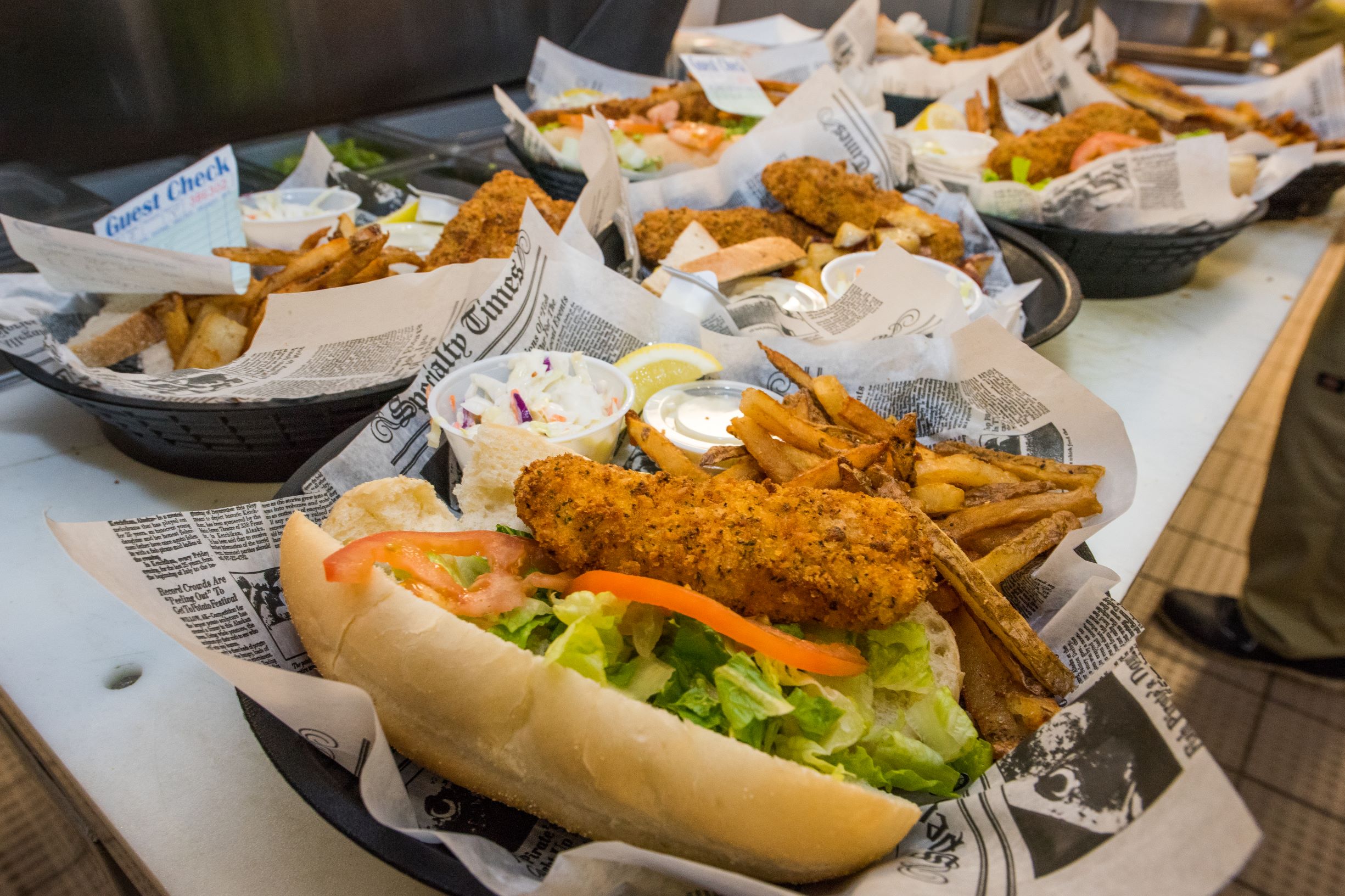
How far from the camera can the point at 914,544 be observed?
48.4 inches

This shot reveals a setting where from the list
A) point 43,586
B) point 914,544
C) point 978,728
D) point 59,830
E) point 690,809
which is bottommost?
point 43,586

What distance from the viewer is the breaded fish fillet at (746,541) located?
117 cm

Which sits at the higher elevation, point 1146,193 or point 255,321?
point 1146,193

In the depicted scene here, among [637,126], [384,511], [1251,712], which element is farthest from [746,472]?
[1251,712]

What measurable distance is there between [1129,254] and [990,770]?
231 centimetres

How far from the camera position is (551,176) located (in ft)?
10.1

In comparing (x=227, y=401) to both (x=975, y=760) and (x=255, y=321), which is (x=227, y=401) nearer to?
(x=255, y=321)

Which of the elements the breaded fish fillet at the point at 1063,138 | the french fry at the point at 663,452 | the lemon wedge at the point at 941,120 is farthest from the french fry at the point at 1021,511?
the lemon wedge at the point at 941,120

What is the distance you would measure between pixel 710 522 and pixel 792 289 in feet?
4.99

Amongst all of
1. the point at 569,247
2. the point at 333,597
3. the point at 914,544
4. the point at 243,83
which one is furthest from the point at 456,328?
the point at 243,83

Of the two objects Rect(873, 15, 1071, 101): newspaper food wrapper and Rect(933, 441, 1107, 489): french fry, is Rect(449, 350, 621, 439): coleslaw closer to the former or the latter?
Rect(933, 441, 1107, 489): french fry

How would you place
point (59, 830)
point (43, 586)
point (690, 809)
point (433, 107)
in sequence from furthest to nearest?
point (433, 107) → point (43, 586) → point (690, 809) → point (59, 830)

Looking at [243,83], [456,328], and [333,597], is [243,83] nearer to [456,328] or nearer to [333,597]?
[456,328]

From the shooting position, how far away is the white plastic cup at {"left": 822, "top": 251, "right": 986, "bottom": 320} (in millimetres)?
2346
